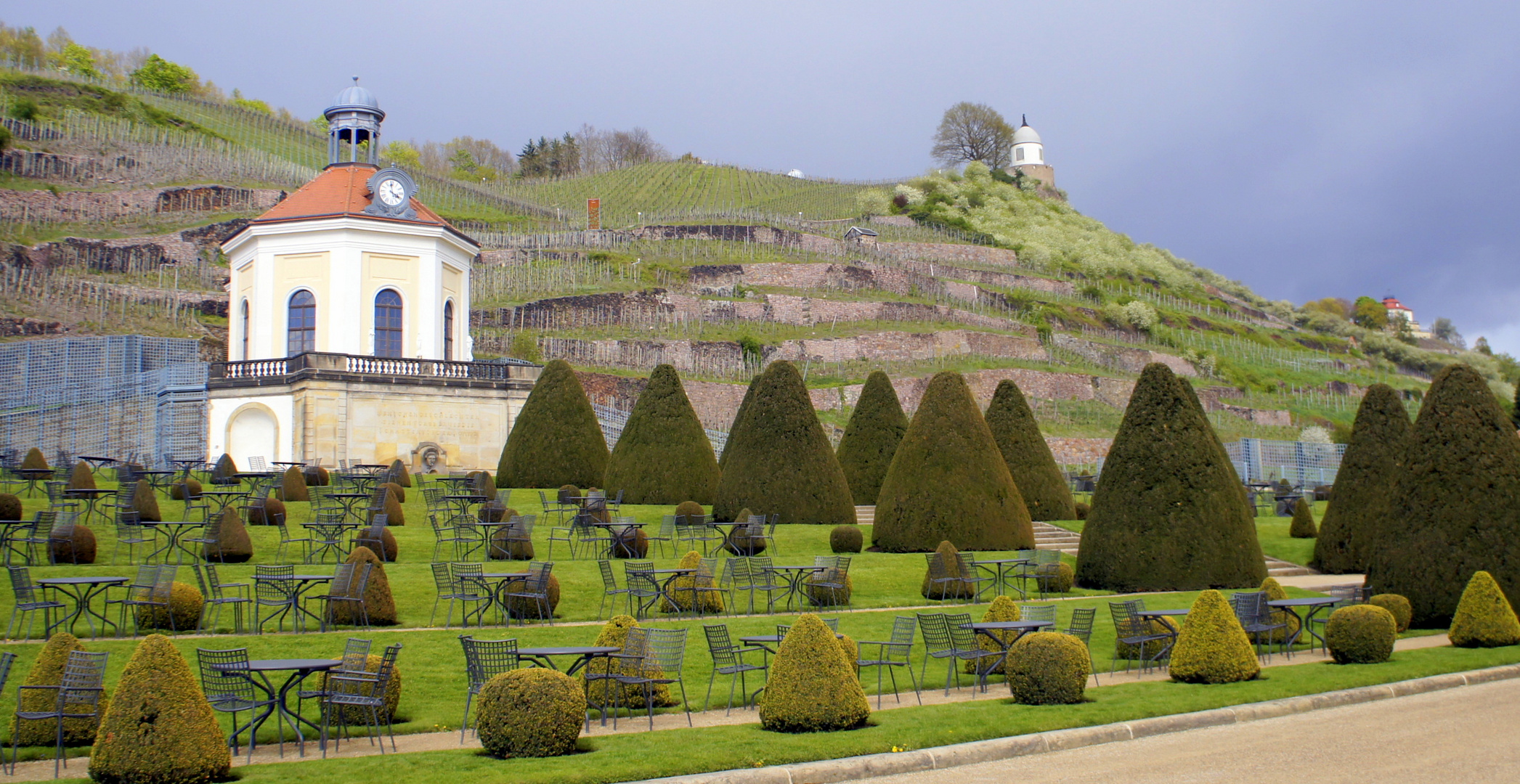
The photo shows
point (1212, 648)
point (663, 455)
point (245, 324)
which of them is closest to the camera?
point (1212, 648)

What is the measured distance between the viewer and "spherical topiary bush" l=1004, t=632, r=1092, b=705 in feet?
36.6

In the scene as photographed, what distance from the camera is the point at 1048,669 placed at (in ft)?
36.7

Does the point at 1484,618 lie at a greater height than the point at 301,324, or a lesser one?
lesser

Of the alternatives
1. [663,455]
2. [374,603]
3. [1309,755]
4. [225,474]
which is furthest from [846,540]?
[225,474]

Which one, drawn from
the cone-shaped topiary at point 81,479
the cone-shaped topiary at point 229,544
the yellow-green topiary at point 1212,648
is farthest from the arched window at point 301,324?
the yellow-green topiary at point 1212,648

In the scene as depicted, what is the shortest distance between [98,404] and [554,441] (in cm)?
1611

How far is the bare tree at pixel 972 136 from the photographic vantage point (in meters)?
115

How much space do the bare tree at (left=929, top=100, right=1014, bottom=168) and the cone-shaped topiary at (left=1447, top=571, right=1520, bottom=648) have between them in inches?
4082

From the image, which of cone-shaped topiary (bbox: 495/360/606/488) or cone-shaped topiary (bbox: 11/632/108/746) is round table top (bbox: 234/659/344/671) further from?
cone-shaped topiary (bbox: 495/360/606/488)

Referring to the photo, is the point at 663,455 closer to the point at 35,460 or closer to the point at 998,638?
the point at 35,460

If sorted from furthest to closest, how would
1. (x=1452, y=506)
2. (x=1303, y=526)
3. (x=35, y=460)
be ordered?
(x=1303, y=526)
(x=35, y=460)
(x=1452, y=506)

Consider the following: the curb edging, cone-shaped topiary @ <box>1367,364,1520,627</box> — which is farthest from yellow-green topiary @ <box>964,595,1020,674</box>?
cone-shaped topiary @ <box>1367,364,1520,627</box>

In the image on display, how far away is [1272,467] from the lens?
44156 millimetres

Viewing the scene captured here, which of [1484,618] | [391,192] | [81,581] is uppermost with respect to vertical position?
[391,192]
